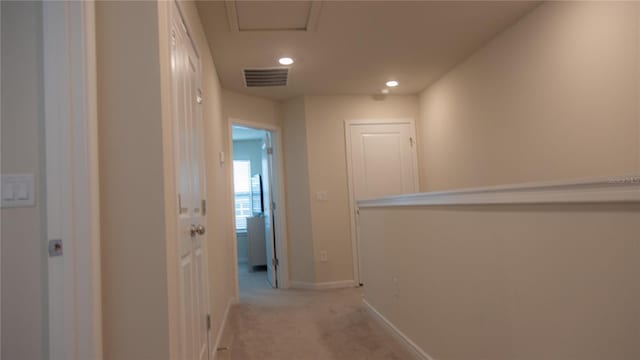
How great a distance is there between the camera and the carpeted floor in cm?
296

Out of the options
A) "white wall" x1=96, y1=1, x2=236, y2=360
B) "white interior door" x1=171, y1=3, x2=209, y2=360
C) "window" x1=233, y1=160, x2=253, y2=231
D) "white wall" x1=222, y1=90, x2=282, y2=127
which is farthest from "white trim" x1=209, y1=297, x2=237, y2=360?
"window" x1=233, y1=160, x2=253, y2=231

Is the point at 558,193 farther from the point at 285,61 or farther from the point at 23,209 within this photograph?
the point at 285,61

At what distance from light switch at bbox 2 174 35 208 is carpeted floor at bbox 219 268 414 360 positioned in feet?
6.48

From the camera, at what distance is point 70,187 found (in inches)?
52.3

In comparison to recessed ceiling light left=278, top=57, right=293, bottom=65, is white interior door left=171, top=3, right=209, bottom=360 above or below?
below

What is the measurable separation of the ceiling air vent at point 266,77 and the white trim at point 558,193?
2483 mm

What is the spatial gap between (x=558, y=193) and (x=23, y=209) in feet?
5.32

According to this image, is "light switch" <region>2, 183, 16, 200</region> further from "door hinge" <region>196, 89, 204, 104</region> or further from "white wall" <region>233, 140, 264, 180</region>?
"white wall" <region>233, 140, 264, 180</region>

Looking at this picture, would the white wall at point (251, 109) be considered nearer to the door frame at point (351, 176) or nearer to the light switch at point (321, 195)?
the door frame at point (351, 176)

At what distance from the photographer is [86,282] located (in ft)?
4.36

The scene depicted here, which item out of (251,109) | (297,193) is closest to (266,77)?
(251,109)

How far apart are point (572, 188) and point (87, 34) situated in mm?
1544

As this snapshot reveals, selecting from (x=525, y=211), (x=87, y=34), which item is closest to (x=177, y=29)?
(x=87, y=34)

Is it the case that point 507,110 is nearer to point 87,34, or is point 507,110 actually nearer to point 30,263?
point 87,34
